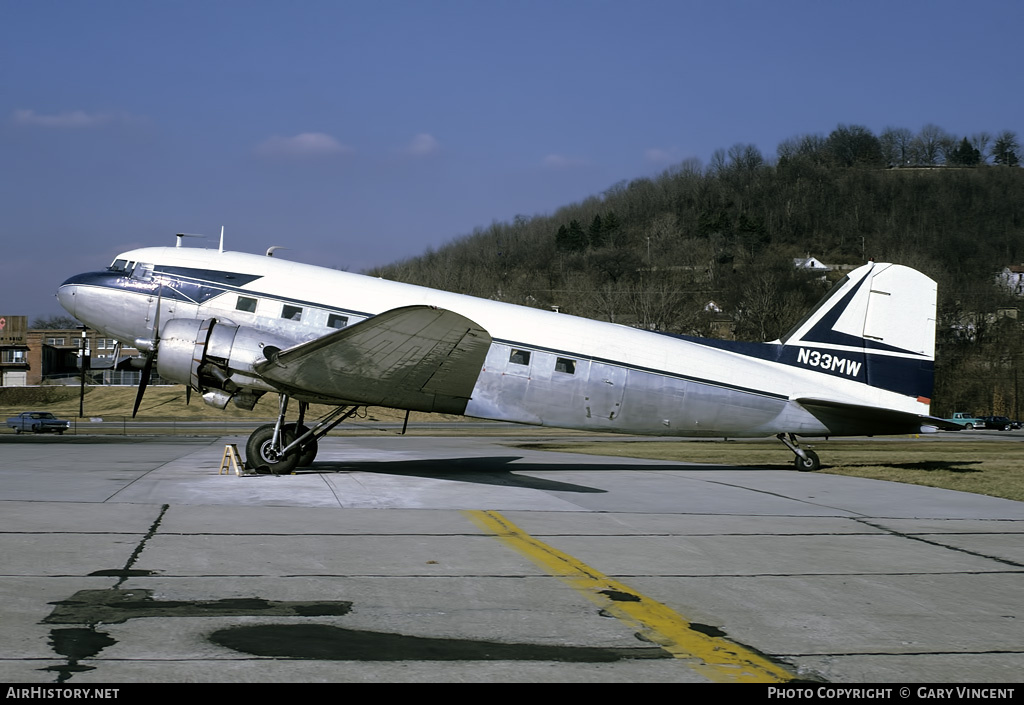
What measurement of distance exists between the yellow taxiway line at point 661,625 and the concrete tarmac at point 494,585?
3 centimetres

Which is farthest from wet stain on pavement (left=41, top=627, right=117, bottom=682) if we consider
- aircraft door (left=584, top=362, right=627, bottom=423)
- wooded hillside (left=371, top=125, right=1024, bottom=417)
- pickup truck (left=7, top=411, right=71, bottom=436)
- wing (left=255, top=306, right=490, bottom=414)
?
wooded hillside (left=371, top=125, right=1024, bottom=417)

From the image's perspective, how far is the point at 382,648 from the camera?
17.8ft

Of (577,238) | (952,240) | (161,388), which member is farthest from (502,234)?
(161,388)

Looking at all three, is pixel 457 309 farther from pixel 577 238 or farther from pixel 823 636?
pixel 577 238

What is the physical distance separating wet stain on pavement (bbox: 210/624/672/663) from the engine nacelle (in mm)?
9907

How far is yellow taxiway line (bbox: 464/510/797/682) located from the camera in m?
5.20

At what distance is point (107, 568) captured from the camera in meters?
7.50

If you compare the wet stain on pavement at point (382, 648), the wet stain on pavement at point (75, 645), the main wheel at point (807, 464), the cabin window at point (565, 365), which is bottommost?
the wet stain on pavement at point (75, 645)

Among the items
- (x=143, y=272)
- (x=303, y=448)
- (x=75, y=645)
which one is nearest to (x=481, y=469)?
(x=303, y=448)

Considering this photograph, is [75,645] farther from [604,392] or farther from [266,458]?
[604,392]

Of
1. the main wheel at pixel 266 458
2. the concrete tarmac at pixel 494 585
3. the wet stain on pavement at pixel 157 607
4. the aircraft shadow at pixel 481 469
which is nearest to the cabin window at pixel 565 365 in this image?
the aircraft shadow at pixel 481 469

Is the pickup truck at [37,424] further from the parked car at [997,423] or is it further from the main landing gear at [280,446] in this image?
the parked car at [997,423]

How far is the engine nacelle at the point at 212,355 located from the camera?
15078 mm

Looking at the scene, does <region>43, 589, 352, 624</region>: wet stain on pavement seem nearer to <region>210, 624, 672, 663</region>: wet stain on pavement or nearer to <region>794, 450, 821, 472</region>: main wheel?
<region>210, 624, 672, 663</region>: wet stain on pavement
